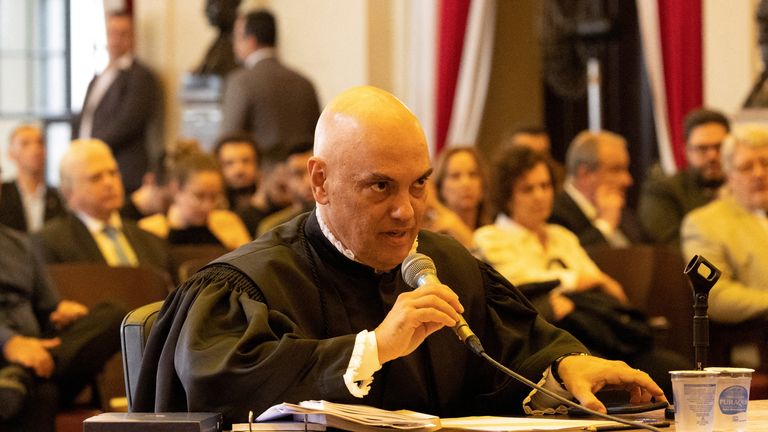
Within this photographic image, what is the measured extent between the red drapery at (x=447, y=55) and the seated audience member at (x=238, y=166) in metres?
2.19

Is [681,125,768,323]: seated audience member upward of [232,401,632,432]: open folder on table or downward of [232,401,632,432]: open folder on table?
downward

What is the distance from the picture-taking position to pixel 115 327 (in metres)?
5.21

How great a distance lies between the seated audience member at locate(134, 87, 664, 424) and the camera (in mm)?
2691

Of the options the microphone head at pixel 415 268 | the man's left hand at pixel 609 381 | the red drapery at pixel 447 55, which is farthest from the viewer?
the red drapery at pixel 447 55

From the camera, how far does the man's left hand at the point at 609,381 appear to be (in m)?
2.88

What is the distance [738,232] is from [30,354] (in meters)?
2.95

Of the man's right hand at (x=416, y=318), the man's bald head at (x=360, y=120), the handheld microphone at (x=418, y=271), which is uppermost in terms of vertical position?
the man's bald head at (x=360, y=120)

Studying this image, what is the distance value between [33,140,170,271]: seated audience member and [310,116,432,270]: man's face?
3.81 metres

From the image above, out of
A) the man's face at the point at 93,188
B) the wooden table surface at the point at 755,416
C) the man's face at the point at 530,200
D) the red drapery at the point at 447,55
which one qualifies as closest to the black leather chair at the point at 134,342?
the wooden table surface at the point at 755,416

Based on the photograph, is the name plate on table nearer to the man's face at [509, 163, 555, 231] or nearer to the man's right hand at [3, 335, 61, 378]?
the man's right hand at [3, 335, 61, 378]

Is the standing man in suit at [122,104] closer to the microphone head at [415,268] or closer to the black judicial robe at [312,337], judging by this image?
the black judicial robe at [312,337]

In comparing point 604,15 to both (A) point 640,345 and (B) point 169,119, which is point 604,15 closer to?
(B) point 169,119

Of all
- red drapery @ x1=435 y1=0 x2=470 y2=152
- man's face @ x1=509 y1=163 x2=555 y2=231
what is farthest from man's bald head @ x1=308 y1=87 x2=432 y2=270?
red drapery @ x1=435 y1=0 x2=470 y2=152

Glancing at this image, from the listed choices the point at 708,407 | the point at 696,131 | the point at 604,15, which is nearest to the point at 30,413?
the point at 708,407
